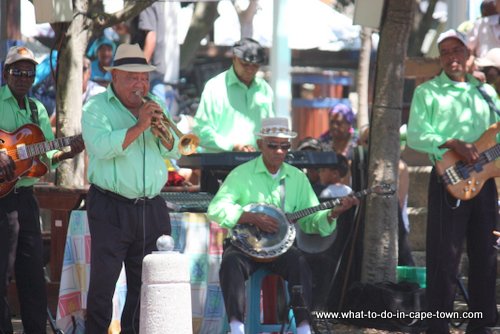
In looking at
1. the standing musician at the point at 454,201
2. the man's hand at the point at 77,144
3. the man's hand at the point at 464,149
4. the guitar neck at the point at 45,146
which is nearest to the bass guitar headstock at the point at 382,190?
the standing musician at the point at 454,201

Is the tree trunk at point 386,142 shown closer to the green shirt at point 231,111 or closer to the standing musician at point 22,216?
the green shirt at point 231,111

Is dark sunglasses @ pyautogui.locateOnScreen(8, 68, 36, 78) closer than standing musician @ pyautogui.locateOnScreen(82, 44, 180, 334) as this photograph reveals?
No

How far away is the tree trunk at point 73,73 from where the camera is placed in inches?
420

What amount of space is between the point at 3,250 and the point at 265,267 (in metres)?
1.84

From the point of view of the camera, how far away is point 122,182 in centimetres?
795

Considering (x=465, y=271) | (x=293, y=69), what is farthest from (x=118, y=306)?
(x=293, y=69)

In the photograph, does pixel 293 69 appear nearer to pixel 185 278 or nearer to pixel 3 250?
pixel 3 250

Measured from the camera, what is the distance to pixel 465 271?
11016 mm

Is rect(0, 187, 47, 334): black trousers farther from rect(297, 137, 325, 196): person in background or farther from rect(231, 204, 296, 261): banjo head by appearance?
rect(297, 137, 325, 196): person in background

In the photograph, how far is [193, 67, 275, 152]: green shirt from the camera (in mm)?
10070

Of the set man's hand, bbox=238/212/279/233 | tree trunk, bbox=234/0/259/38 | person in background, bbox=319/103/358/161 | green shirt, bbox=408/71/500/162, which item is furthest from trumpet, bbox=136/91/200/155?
tree trunk, bbox=234/0/259/38

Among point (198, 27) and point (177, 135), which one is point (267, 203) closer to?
point (177, 135)

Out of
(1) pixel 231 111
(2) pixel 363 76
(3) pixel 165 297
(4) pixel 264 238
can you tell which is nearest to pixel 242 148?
(1) pixel 231 111

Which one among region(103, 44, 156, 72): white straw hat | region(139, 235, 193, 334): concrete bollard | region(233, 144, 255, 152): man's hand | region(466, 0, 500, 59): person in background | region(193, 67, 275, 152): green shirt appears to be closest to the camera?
region(139, 235, 193, 334): concrete bollard
